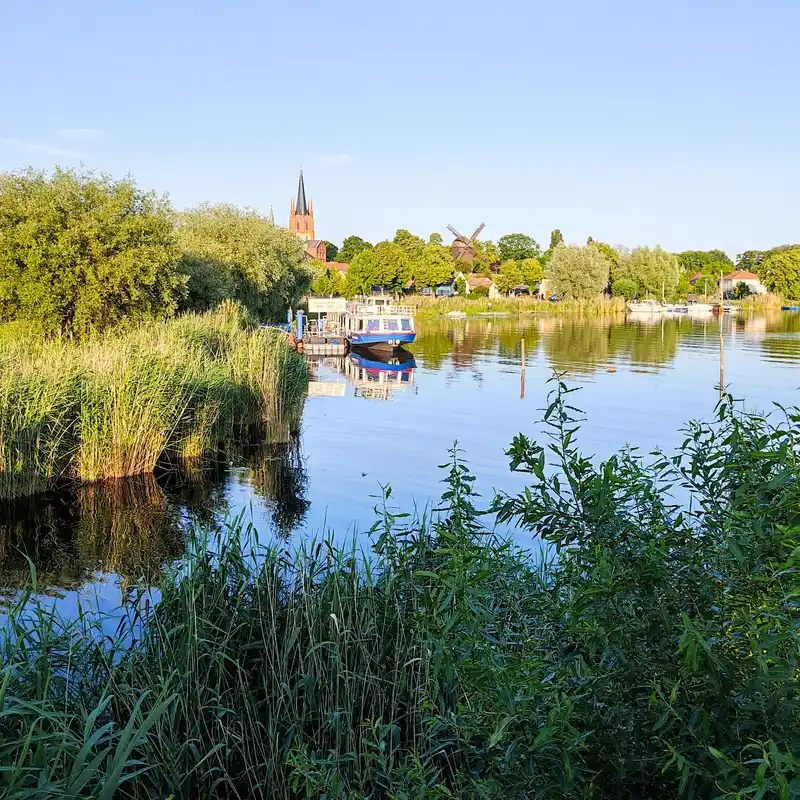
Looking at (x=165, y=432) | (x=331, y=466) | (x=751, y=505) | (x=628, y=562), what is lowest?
(x=331, y=466)

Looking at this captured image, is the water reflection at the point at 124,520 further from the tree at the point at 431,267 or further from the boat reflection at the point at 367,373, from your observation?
the tree at the point at 431,267

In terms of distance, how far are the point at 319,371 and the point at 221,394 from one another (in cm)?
2052

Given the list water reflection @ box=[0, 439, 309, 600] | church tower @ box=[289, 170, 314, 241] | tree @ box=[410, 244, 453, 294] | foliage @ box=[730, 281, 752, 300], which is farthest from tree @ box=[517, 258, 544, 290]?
water reflection @ box=[0, 439, 309, 600]

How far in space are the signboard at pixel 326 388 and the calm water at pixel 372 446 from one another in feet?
0.35

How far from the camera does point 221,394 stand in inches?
634

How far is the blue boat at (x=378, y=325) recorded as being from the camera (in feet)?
141

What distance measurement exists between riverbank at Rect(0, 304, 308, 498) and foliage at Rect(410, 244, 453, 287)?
77.1m

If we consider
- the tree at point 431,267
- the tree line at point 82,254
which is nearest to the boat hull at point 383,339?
the tree line at point 82,254

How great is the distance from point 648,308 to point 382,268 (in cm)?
3123

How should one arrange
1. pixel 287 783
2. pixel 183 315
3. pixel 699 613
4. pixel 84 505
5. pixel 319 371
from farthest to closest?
1. pixel 319 371
2. pixel 183 315
3. pixel 84 505
4. pixel 287 783
5. pixel 699 613

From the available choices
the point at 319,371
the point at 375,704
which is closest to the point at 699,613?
the point at 375,704

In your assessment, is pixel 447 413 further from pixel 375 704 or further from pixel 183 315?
pixel 375 704

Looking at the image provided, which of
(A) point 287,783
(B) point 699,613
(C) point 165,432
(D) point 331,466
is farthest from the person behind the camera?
(D) point 331,466

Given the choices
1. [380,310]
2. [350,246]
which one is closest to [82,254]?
[380,310]
